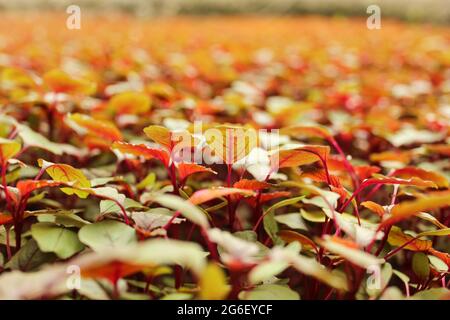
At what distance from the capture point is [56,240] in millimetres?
872

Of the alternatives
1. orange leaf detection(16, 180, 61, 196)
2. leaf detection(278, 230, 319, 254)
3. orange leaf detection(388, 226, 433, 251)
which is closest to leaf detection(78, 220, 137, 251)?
orange leaf detection(16, 180, 61, 196)

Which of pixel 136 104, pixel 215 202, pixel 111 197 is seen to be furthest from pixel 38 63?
pixel 111 197

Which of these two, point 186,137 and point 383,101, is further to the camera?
point 383,101

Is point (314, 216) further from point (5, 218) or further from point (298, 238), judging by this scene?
point (5, 218)

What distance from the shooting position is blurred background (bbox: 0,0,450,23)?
9758mm

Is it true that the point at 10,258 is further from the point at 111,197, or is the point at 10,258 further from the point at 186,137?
the point at 186,137

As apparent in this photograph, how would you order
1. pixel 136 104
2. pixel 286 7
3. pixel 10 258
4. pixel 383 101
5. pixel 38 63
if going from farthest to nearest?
pixel 286 7
pixel 38 63
pixel 383 101
pixel 136 104
pixel 10 258

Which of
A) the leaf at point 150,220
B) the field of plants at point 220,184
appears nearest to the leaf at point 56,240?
the field of plants at point 220,184

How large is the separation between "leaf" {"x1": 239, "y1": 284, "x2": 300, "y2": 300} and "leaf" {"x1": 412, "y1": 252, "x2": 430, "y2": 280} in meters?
0.31

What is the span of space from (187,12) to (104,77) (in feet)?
28.3

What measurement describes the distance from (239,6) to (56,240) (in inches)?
413

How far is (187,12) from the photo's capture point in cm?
1065

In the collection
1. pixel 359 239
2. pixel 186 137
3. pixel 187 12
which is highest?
pixel 187 12

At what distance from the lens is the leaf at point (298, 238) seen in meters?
0.93
